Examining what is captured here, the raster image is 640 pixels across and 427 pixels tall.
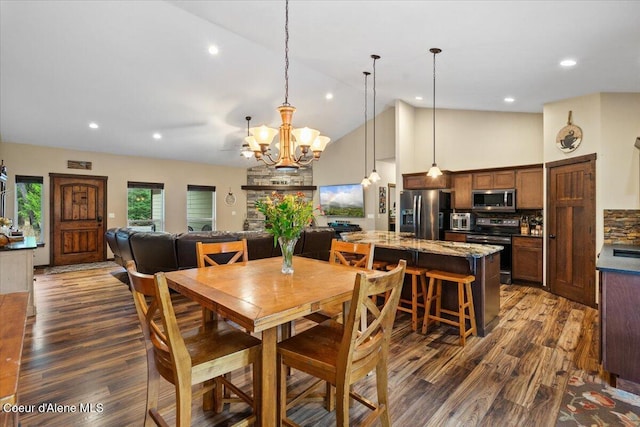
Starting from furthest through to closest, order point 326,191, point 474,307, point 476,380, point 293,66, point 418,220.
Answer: point 326,191 < point 418,220 < point 293,66 < point 474,307 < point 476,380

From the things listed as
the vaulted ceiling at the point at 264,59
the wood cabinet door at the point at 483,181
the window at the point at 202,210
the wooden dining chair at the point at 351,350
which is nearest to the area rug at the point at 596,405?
the wooden dining chair at the point at 351,350

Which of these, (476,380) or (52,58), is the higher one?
(52,58)

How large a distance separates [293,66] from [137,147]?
4452 mm

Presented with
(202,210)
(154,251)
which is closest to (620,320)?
(154,251)

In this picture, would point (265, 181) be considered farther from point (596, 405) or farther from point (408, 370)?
point (596, 405)

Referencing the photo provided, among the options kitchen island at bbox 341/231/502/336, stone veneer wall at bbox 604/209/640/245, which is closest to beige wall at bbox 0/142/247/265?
kitchen island at bbox 341/231/502/336

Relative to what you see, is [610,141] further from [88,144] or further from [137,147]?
[88,144]

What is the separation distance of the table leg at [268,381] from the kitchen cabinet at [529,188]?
5529 mm

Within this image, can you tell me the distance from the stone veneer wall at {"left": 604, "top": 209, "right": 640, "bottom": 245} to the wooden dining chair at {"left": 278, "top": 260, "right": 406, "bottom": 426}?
3.92 m

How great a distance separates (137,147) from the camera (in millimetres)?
7430

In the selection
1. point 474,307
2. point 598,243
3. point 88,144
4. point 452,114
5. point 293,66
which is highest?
point 293,66

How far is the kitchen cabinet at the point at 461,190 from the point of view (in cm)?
622

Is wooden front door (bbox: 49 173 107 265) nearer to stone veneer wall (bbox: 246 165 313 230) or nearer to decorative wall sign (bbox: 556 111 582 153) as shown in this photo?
stone veneer wall (bbox: 246 165 313 230)

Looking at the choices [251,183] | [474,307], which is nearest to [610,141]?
[474,307]
